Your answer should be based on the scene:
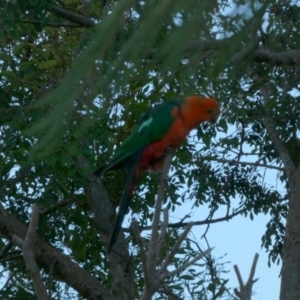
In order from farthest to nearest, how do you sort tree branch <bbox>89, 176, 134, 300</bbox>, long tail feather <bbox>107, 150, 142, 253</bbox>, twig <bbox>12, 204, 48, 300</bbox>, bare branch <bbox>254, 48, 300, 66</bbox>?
tree branch <bbox>89, 176, 134, 300</bbox> → long tail feather <bbox>107, 150, 142, 253</bbox> → bare branch <bbox>254, 48, 300, 66</bbox> → twig <bbox>12, 204, 48, 300</bbox>

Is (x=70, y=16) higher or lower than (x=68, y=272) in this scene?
higher

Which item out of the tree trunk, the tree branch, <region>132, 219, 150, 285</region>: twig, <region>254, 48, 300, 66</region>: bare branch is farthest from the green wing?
the tree trunk

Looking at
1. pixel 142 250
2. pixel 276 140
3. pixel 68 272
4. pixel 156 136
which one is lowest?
pixel 142 250

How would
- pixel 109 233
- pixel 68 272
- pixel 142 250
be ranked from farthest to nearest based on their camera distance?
pixel 109 233, pixel 68 272, pixel 142 250

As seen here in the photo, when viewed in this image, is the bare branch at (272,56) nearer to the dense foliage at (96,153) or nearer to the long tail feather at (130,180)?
the dense foliage at (96,153)

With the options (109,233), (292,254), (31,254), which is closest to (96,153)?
(109,233)

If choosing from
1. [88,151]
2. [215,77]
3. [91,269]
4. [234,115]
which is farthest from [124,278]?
[215,77]

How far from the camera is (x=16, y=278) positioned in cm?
513

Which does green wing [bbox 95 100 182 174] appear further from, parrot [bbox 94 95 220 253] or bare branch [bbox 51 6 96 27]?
bare branch [bbox 51 6 96 27]

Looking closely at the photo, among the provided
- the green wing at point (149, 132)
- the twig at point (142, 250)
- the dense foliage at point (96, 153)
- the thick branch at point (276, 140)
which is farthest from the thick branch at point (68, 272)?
the twig at point (142, 250)

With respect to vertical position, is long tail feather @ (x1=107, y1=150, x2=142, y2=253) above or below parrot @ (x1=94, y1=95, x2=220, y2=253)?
below

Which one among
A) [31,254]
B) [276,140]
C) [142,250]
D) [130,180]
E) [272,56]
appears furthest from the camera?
[276,140]

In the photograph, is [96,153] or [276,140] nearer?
[96,153]

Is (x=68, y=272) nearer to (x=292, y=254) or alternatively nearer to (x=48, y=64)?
(x=48, y=64)
